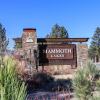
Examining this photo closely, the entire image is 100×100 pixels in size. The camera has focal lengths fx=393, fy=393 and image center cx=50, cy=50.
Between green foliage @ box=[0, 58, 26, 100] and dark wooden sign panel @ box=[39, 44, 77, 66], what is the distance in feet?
59.1

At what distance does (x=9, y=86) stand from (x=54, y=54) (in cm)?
1837

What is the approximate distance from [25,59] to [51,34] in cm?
4461

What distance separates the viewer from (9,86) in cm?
455

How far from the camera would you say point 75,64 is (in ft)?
76.3

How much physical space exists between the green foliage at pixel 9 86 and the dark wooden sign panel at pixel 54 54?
59.1ft

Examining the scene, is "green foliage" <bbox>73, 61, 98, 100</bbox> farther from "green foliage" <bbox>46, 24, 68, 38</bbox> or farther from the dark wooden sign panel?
"green foliage" <bbox>46, 24, 68, 38</bbox>

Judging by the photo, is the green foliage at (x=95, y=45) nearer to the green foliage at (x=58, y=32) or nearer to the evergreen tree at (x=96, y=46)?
the evergreen tree at (x=96, y=46)

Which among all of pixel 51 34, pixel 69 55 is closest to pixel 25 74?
pixel 69 55

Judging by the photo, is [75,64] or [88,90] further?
[75,64]

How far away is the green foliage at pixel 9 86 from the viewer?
14.5 feet

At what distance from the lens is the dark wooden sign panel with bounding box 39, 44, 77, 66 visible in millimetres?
22812

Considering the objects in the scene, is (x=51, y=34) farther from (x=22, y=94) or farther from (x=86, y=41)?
(x=22, y=94)

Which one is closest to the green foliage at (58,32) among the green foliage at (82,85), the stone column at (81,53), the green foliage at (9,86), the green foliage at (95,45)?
the green foliage at (95,45)

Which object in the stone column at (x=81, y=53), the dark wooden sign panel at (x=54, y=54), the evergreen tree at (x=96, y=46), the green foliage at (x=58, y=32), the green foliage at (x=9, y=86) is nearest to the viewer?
the green foliage at (x=9, y=86)
